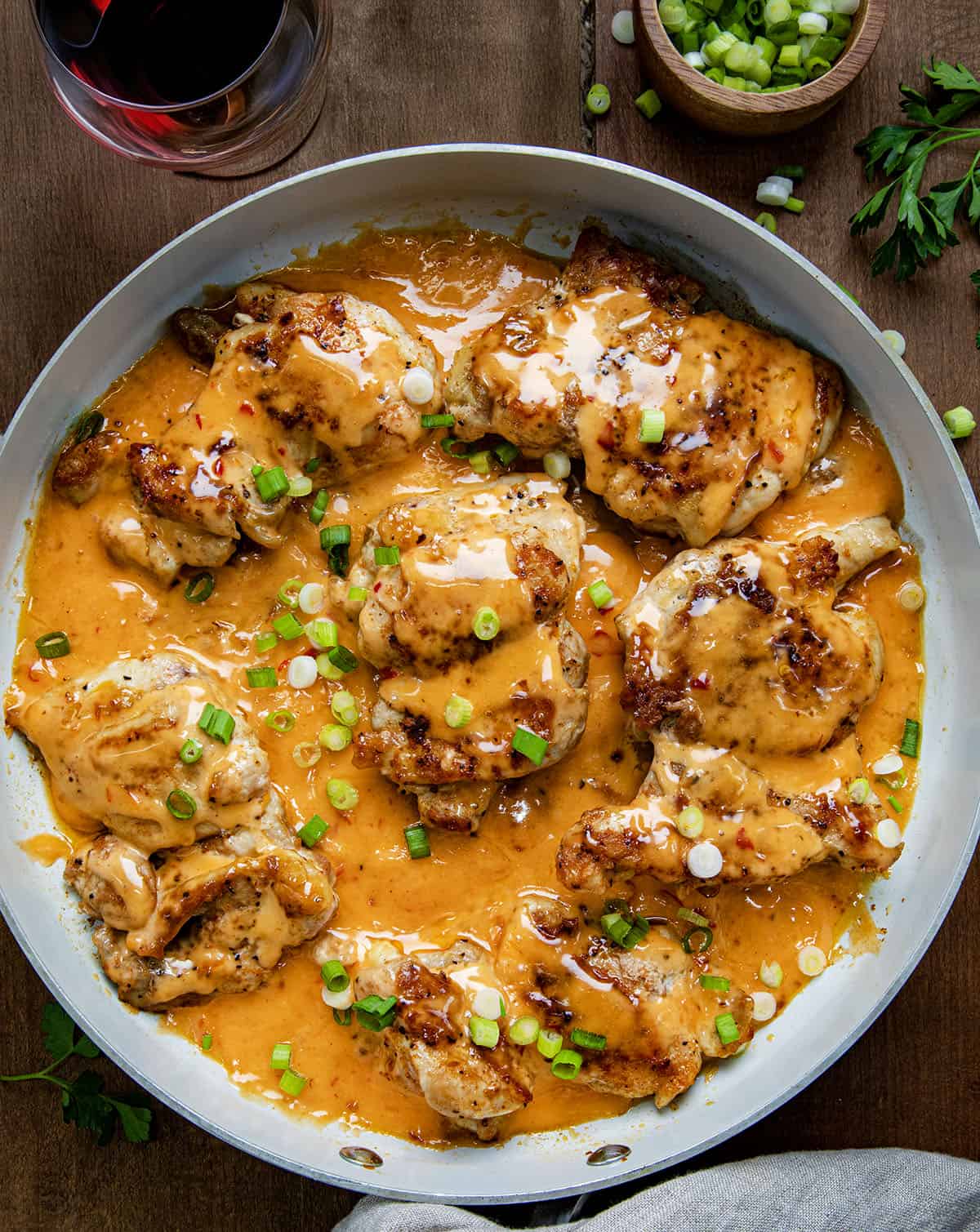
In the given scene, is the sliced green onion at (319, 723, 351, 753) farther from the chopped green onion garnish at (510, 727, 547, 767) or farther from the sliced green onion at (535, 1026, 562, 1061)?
the sliced green onion at (535, 1026, 562, 1061)

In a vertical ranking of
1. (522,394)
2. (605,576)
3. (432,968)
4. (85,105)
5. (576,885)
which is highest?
(85,105)

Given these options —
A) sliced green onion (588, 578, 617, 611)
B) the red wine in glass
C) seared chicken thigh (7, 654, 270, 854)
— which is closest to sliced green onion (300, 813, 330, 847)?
seared chicken thigh (7, 654, 270, 854)

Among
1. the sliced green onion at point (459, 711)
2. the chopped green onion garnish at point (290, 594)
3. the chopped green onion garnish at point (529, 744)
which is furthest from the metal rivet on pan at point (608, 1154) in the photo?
the chopped green onion garnish at point (290, 594)

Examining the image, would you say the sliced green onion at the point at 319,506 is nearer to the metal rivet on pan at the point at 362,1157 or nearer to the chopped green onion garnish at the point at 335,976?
the chopped green onion garnish at the point at 335,976

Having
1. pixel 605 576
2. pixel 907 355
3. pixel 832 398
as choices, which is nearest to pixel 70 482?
pixel 605 576

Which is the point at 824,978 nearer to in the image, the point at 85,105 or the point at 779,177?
the point at 779,177

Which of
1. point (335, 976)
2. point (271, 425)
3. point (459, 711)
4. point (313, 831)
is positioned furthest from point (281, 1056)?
point (271, 425)
